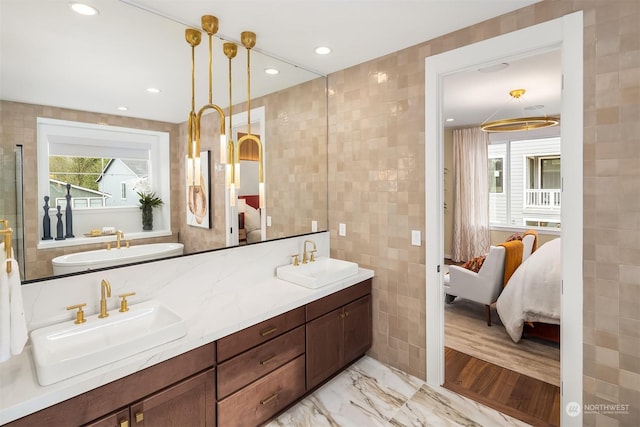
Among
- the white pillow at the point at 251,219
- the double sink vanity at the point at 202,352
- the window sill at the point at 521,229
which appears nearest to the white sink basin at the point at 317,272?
the double sink vanity at the point at 202,352

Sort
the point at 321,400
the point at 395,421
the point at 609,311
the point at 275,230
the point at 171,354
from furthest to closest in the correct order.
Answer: the point at 275,230 < the point at 321,400 < the point at 395,421 < the point at 609,311 < the point at 171,354

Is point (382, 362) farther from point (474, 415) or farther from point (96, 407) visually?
point (96, 407)

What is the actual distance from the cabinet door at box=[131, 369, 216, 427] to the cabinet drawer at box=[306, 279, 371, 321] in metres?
0.74

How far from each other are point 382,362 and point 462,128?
511 cm

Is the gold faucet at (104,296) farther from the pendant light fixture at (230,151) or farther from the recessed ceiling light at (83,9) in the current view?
the recessed ceiling light at (83,9)

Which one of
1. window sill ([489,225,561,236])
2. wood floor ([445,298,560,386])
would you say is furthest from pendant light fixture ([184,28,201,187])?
window sill ([489,225,561,236])

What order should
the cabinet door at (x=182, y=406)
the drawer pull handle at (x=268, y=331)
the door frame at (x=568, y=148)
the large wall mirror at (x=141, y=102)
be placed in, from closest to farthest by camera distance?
the cabinet door at (x=182, y=406) < the large wall mirror at (x=141, y=102) < the door frame at (x=568, y=148) < the drawer pull handle at (x=268, y=331)

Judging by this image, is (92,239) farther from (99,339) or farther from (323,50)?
(323,50)

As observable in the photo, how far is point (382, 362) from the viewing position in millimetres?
2711

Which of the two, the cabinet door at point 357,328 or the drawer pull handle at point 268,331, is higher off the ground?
the drawer pull handle at point 268,331

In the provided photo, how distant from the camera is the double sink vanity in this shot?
4.13 feet

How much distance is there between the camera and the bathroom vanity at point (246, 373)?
134 centimetres

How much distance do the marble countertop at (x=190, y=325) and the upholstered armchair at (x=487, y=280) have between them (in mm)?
1589

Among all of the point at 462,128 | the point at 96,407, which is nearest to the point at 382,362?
the point at 96,407
